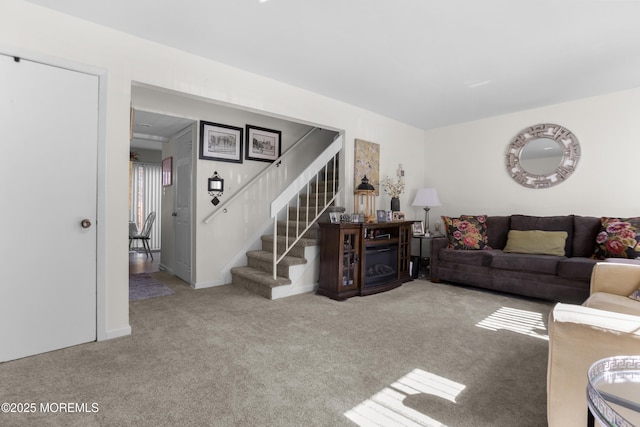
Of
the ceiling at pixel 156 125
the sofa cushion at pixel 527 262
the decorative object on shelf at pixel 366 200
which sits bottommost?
the sofa cushion at pixel 527 262

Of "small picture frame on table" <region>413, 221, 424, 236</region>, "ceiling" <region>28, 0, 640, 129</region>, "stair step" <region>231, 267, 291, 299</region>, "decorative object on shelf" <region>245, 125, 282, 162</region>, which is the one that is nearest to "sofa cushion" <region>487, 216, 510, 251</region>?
"small picture frame on table" <region>413, 221, 424, 236</region>

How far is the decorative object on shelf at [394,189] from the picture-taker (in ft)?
15.1

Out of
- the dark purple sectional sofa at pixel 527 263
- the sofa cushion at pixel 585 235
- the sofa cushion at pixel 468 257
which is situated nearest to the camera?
the dark purple sectional sofa at pixel 527 263

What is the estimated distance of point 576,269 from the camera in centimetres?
325

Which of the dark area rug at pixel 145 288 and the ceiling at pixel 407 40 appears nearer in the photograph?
the ceiling at pixel 407 40

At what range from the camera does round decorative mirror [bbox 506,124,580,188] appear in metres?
4.17

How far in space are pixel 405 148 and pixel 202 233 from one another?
3.45 m

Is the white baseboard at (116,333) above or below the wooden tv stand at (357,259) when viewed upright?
below

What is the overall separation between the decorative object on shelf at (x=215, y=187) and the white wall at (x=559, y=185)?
3.56 m

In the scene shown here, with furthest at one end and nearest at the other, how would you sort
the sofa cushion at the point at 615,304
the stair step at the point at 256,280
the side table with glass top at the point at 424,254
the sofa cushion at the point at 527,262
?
the side table with glass top at the point at 424,254 → the stair step at the point at 256,280 → the sofa cushion at the point at 527,262 → the sofa cushion at the point at 615,304

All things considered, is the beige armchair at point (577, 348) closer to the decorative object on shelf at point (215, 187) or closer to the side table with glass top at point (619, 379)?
the side table with glass top at point (619, 379)

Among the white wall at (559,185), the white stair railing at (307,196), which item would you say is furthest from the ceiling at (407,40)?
the white stair railing at (307,196)

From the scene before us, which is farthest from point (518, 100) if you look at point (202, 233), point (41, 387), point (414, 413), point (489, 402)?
point (41, 387)

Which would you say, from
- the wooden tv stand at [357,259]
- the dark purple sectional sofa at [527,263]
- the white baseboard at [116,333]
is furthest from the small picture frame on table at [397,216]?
the white baseboard at [116,333]
